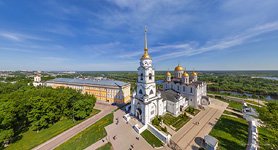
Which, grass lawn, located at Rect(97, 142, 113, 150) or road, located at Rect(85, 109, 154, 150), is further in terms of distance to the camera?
grass lawn, located at Rect(97, 142, 113, 150)

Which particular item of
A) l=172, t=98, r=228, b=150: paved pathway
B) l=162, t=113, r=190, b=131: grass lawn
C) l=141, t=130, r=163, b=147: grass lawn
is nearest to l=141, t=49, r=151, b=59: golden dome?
l=162, t=113, r=190, b=131: grass lawn

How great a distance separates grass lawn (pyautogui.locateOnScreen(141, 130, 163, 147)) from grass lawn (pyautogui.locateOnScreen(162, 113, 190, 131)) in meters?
4.29

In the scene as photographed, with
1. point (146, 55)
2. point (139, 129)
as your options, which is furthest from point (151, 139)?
point (146, 55)

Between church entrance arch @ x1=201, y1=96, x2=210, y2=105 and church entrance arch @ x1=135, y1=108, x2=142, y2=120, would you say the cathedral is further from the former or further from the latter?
church entrance arch @ x1=201, y1=96, x2=210, y2=105

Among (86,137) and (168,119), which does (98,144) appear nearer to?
(86,137)

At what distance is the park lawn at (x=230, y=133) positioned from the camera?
16828mm

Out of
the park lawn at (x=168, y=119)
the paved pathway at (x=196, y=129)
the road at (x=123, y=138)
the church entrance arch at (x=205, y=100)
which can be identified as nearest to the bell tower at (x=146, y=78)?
the park lawn at (x=168, y=119)

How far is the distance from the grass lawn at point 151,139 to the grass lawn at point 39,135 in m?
14.9

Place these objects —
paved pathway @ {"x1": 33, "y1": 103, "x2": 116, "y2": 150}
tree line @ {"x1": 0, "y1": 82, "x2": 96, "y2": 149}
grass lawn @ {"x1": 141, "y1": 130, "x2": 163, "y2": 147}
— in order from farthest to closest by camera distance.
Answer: tree line @ {"x1": 0, "y1": 82, "x2": 96, "y2": 149} < paved pathway @ {"x1": 33, "y1": 103, "x2": 116, "y2": 150} < grass lawn @ {"x1": 141, "y1": 130, "x2": 163, "y2": 147}

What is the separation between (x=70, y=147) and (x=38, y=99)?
12.1 m

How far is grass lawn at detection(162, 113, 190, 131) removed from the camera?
72.0 ft

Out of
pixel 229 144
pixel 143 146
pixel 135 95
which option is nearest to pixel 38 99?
pixel 135 95

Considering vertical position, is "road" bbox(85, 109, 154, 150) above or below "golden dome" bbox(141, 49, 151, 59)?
below

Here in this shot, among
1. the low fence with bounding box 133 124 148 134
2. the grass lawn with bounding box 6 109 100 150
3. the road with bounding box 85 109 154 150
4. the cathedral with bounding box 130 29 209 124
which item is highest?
the cathedral with bounding box 130 29 209 124
